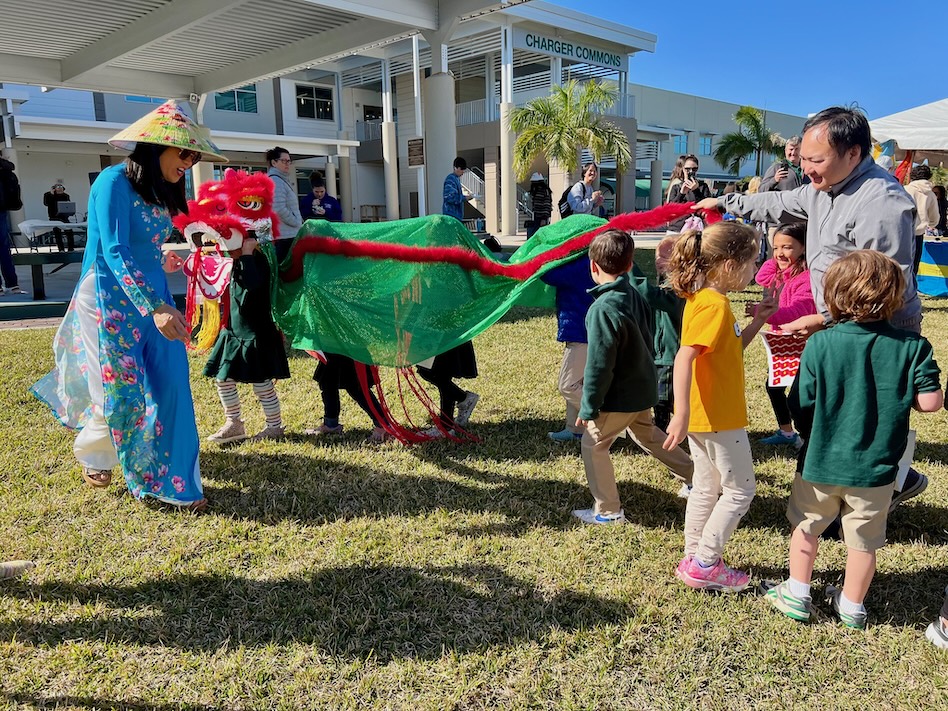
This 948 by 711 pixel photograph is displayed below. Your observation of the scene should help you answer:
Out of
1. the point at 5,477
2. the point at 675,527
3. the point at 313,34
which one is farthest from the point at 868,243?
the point at 313,34

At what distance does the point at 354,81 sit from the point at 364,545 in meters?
28.9

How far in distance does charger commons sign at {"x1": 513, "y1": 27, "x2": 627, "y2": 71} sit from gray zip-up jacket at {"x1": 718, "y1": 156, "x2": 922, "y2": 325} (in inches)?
937

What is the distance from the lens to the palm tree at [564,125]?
73.8 ft

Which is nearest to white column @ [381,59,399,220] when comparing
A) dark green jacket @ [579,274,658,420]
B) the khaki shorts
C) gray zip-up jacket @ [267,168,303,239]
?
gray zip-up jacket @ [267,168,303,239]

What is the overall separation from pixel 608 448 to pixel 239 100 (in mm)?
26492

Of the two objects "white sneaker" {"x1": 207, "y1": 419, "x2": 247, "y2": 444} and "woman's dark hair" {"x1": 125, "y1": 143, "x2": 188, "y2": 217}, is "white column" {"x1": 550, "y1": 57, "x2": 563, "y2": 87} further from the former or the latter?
"woman's dark hair" {"x1": 125, "y1": 143, "x2": 188, "y2": 217}

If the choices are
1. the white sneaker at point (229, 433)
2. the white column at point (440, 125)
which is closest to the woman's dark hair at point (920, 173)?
the white column at point (440, 125)

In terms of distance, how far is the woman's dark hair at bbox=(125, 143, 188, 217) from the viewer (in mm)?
3166

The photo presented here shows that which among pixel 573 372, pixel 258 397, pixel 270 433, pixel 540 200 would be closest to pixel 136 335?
pixel 258 397

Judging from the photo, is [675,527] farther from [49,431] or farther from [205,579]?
[49,431]

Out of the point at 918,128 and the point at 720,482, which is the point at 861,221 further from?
the point at 918,128

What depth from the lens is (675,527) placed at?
330cm

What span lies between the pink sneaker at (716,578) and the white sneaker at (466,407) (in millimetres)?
2109

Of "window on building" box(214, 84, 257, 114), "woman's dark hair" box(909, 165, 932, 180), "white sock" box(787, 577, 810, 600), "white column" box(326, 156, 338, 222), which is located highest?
"window on building" box(214, 84, 257, 114)
